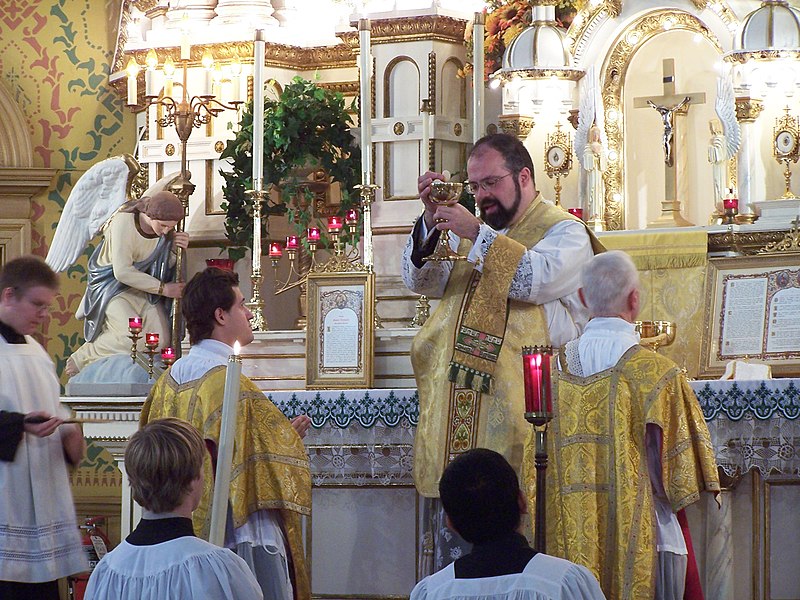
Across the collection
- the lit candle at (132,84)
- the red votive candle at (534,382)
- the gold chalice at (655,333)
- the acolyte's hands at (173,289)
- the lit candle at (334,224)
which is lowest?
the red votive candle at (534,382)

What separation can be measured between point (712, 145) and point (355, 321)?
5.55 ft

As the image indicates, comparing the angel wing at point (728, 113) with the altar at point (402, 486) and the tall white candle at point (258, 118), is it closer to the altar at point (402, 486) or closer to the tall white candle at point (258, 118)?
the altar at point (402, 486)

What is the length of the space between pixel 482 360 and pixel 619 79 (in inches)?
116

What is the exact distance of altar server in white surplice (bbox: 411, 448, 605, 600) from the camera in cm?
310

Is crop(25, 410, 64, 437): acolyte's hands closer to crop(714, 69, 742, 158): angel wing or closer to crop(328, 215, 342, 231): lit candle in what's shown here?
crop(328, 215, 342, 231): lit candle

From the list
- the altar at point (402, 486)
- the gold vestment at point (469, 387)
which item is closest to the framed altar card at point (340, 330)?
the altar at point (402, 486)

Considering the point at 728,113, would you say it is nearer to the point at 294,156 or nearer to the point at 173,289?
the point at 294,156

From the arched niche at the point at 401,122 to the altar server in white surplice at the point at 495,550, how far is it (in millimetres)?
4724

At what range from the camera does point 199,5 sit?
29.1ft

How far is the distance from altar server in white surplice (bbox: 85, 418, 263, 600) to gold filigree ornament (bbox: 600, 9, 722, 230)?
4.08 meters

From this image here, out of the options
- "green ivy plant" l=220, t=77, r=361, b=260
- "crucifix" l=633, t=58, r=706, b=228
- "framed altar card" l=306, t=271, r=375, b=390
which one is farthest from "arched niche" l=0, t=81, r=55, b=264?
"crucifix" l=633, t=58, r=706, b=228

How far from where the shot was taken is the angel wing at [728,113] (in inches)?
269

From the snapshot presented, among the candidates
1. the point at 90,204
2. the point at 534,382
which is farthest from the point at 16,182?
the point at 534,382

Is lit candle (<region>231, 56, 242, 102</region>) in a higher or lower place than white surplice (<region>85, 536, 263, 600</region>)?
higher
